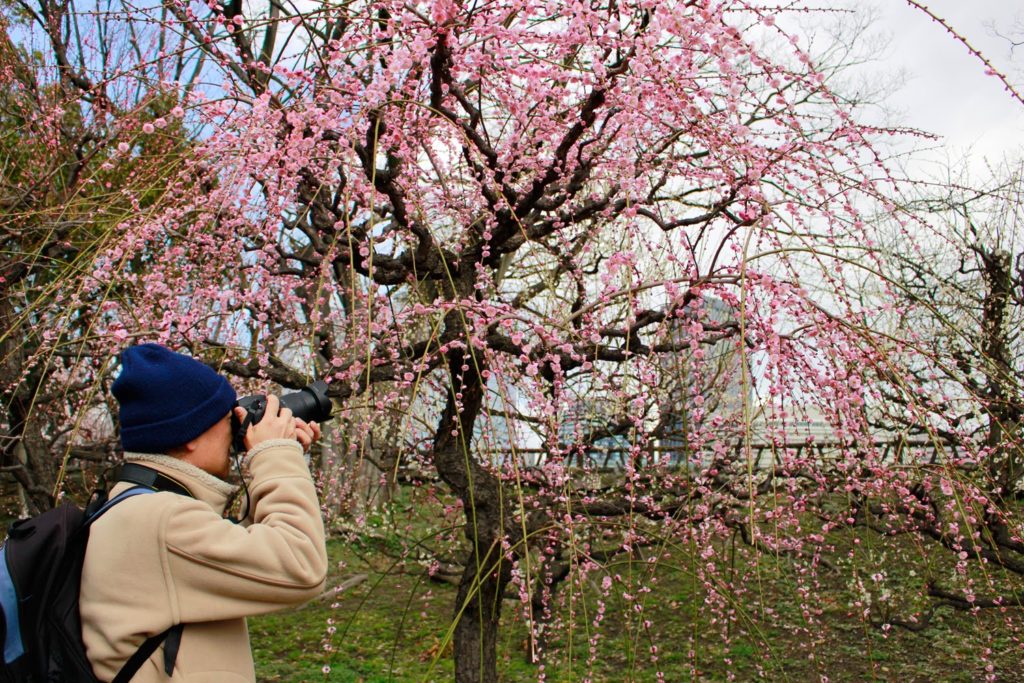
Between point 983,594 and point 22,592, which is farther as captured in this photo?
point 983,594

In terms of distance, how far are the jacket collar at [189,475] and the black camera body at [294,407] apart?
0.34 feet

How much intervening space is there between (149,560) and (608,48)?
1720 mm

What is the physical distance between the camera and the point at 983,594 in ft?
17.7

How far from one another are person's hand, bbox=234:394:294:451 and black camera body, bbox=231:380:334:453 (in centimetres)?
1

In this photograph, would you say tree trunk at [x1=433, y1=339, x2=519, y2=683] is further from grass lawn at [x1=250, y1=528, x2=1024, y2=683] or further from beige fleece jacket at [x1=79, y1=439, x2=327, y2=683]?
beige fleece jacket at [x1=79, y1=439, x2=327, y2=683]

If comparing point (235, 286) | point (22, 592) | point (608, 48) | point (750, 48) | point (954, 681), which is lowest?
point (954, 681)

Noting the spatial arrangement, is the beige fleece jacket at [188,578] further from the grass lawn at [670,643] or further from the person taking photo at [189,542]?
the grass lawn at [670,643]

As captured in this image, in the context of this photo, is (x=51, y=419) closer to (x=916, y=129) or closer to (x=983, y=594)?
(x=916, y=129)

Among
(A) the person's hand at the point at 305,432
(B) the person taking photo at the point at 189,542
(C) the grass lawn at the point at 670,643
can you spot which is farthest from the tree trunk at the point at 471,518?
(B) the person taking photo at the point at 189,542

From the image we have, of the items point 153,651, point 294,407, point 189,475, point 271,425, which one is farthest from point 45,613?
point 294,407

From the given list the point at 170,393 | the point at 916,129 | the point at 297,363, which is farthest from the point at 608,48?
the point at 297,363

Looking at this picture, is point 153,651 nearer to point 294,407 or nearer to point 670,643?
point 294,407

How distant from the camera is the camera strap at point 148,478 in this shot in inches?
46.8

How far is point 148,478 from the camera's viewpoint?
1190 mm
